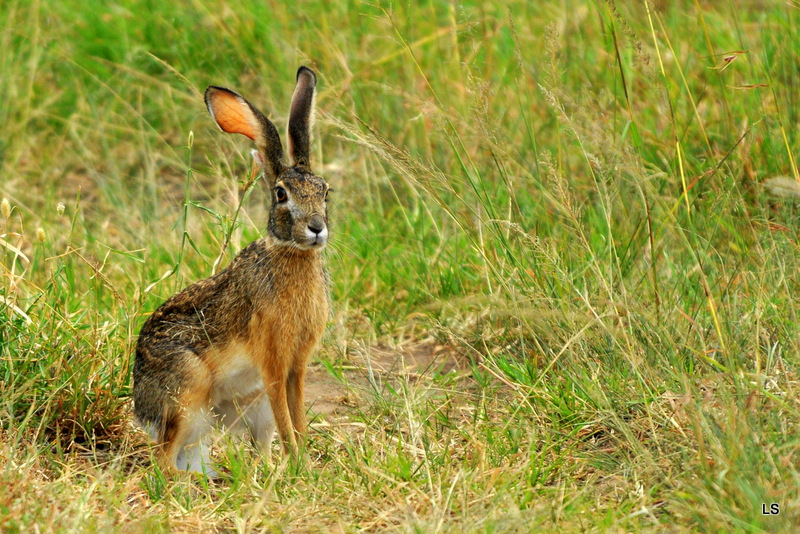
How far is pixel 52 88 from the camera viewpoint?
742cm

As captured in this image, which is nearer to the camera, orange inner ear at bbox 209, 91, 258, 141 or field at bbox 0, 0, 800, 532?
field at bbox 0, 0, 800, 532

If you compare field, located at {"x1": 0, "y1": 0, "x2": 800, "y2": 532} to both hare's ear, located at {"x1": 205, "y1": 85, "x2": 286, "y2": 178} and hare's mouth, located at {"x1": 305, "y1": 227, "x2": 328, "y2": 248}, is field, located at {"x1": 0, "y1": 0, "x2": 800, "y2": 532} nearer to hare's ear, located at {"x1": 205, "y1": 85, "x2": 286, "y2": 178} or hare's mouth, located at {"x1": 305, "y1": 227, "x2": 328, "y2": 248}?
hare's ear, located at {"x1": 205, "y1": 85, "x2": 286, "y2": 178}

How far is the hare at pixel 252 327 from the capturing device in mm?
4168

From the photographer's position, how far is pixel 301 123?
4336mm

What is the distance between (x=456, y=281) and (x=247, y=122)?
1.38m

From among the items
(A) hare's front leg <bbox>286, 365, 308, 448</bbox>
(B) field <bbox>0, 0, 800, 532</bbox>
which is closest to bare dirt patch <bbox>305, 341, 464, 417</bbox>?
(B) field <bbox>0, 0, 800, 532</bbox>

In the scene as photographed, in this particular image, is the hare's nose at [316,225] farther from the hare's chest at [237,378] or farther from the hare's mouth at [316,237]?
the hare's chest at [237,378]

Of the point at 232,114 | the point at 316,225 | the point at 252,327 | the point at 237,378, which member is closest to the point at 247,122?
the point at 232,114

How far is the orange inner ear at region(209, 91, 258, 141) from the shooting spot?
426 centimetres

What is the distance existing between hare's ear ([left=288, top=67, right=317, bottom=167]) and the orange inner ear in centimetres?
16

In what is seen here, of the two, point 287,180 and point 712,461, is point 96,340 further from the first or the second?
point 712,461

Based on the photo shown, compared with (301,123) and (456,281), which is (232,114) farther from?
(456,281)

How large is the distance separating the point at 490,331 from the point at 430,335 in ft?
1.18

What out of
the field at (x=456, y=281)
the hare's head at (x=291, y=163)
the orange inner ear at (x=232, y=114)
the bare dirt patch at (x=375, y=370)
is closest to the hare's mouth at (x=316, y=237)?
the hare's head at (x=291, y=163)
